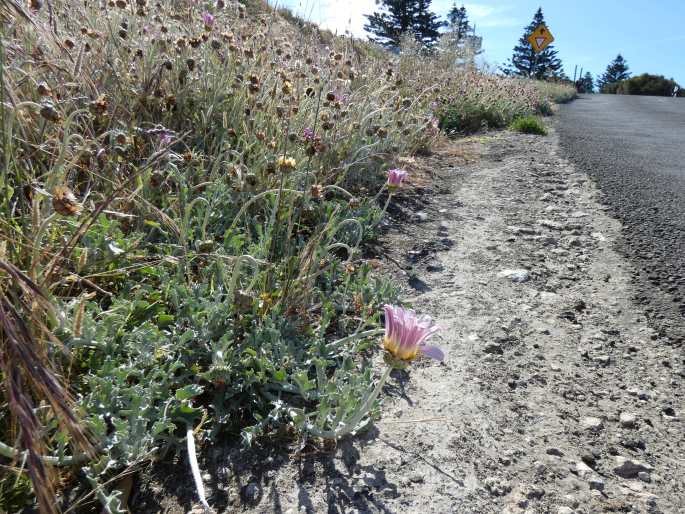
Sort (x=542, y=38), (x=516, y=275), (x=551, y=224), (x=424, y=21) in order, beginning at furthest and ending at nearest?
(x=424, y=21) < (x=542, y=38) < (x=551, y=224) < (x=516, y=275)

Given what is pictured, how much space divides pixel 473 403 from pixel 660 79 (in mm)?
50485

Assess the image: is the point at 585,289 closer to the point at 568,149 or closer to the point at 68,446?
the point at 68,446

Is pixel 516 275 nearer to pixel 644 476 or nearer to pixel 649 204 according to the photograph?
pixel 644 476

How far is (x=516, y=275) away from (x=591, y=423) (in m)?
1.02

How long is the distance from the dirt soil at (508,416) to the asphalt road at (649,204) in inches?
3.5

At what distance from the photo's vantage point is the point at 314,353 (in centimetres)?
184

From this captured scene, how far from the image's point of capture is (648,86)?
42344 mm

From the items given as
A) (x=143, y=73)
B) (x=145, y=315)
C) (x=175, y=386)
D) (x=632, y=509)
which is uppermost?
(x=143, y=73)

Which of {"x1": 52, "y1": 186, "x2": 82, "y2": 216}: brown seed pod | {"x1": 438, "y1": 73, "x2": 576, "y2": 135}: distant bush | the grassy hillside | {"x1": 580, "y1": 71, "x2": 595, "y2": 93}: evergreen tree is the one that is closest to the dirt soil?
the grassy hillside

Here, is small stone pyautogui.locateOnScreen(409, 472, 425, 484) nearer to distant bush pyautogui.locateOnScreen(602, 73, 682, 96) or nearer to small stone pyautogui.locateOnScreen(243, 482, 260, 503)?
small stone pyautogui.locateOnScreen(243, 482, 260, 503)

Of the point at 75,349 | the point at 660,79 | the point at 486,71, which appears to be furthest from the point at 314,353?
the point at 660,79

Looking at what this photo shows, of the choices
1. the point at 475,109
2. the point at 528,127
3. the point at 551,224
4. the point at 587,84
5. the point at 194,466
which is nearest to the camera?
the point at 194,466

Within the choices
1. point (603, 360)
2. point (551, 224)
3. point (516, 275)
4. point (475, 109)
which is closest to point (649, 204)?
point (551, 224)

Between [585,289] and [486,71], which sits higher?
[486,71]
